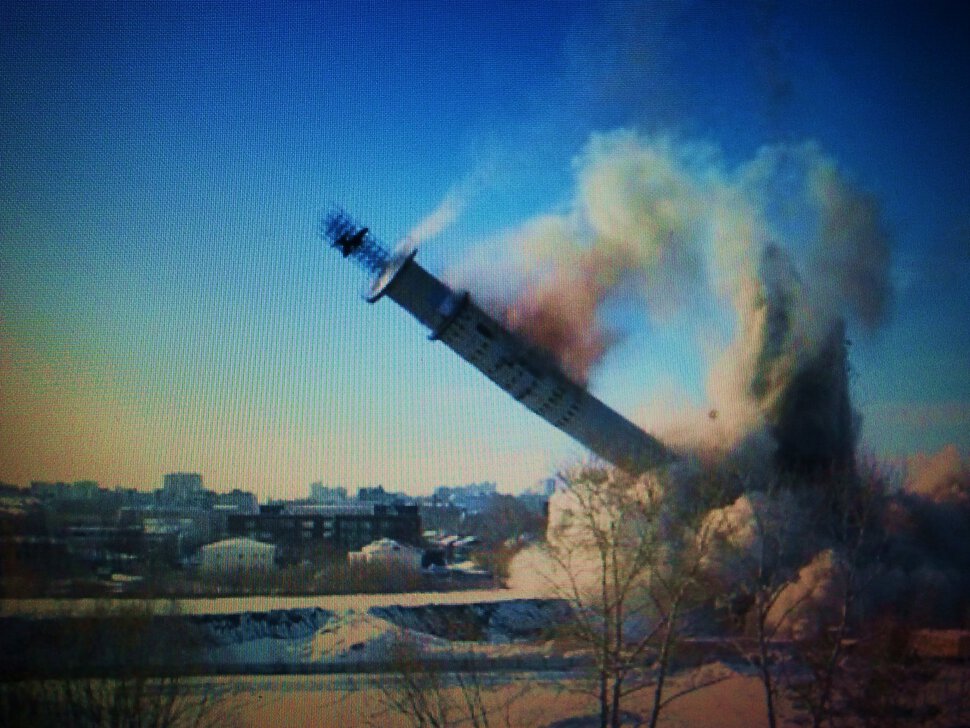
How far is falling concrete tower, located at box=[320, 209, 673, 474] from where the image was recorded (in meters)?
8.31

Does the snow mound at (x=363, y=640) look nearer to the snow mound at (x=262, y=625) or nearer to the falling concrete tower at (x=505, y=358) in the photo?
the snow mound at (x=262, y=625)

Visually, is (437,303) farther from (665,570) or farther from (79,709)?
(79,709)

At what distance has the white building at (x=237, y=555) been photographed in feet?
25.1

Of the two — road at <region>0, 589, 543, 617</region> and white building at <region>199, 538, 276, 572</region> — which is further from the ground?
white building at <region>199, 538, 276, 572</region>

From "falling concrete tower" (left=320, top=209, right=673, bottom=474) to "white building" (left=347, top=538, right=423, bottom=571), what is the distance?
10.0ft

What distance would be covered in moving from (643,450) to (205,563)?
4.63m

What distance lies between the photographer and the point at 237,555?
334 inches

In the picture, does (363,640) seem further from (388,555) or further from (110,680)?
(110,680)

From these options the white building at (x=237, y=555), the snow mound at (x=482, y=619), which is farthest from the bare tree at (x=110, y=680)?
the snow mound at (x=482, y=619)

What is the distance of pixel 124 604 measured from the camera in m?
5.61

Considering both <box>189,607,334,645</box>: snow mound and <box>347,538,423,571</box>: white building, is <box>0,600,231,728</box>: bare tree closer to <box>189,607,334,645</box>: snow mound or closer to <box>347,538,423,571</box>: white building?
<box>189,607,334,645</box>: snow mound

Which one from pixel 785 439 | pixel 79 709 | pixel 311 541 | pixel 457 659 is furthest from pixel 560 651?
pixel 79 709

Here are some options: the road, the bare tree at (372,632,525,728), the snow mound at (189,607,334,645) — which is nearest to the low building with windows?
the road

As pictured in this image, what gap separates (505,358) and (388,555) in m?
3.46
